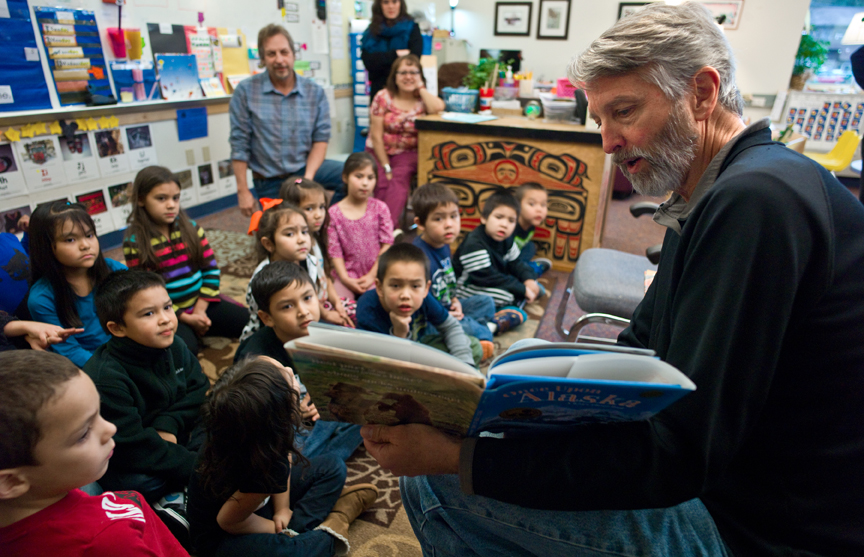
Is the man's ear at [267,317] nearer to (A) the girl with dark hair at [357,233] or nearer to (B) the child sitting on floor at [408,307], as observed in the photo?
(B) the child sitting on floor at [408,307]

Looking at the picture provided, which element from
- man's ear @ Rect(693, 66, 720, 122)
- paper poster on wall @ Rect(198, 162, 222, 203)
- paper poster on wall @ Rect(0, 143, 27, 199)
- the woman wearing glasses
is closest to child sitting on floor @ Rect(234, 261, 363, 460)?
man's ear @ Rect(693, 66, 720, 122)

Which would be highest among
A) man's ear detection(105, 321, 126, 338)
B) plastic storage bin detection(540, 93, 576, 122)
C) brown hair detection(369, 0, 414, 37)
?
brown hair detection(369, 0, 414, 37)

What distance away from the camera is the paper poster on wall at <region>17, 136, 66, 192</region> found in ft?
9.03

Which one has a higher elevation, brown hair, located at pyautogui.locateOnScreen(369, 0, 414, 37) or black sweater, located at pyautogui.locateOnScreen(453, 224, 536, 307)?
brown hair, located at pyautogui.locateOnScreen(369, 0, 414, 37)

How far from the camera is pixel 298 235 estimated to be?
216cm

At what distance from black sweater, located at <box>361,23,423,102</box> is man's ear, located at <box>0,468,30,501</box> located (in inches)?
148

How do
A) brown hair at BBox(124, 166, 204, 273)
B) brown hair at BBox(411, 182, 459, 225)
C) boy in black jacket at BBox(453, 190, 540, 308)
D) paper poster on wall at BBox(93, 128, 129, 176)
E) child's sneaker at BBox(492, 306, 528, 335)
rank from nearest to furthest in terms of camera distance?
brown hair at BBox(124, 166, 204, 273) → brown hair at BBox(411, 182, 459, 225) → child's sneaker at BBox(492, 306, 528, 335) → boy in black jacket at BBox(453, 190, 540, 308) → paper poster on wall at BBox(93, 128, 129, 176)

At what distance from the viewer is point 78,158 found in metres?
3.03

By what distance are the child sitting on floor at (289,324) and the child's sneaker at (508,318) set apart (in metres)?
1.06

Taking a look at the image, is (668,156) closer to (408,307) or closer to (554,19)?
(408,307)

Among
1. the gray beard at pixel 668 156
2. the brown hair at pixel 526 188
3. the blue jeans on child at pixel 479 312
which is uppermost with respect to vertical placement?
the gray beard at pixel 668 156

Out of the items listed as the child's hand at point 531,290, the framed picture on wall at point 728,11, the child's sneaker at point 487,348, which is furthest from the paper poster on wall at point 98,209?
the framed picture on wall at point 728,11

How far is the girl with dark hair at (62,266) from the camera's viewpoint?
5.66ft

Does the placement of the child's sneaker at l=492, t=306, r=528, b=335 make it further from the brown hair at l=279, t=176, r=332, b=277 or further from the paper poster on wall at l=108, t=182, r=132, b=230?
the paper poster on wall at l=108, t=182, r=132, b=230
